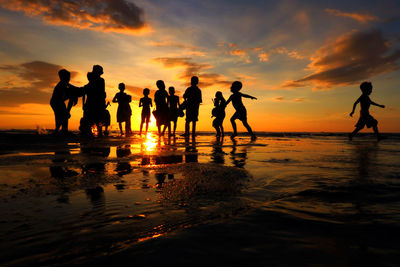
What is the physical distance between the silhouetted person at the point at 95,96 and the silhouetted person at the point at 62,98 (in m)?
0.80

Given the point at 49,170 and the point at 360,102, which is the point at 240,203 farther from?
the point at 360,102

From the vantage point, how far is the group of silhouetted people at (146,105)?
348 inches

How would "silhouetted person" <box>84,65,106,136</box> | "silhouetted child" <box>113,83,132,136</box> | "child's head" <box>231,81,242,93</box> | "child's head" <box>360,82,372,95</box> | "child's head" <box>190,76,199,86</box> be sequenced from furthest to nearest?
"silhouetted child" <box>113,83,132,136</box> < "child's head" <box>231,81,242,93</box> < "child's head" <box>190,76,199,86</box> < "child's head" <box>360,82,372,95</box> < "silhouetted person" <box>84,65,106,136</box>

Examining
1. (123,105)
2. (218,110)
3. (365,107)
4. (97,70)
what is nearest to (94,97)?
(97,70)

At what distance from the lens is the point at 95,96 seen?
9.83m

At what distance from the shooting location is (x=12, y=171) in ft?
9.54

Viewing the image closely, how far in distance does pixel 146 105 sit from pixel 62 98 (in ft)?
19.7

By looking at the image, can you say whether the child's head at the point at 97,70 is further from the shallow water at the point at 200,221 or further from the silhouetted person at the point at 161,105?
the shallow water at the point at 200,221

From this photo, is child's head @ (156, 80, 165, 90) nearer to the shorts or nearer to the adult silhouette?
the adult silhouette

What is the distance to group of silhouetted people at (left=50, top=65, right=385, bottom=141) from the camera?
348 inches

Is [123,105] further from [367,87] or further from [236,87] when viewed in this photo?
[367,87]

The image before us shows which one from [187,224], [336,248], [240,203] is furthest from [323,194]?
[187,224]

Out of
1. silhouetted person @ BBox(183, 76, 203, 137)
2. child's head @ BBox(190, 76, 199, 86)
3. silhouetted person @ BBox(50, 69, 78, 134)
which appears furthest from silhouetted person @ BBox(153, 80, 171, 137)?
silhouetted person @ BBox(50, 69, 78, 134)

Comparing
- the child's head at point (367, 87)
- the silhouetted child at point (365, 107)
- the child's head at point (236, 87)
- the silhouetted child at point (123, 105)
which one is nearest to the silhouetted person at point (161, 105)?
the silhouetted child at point (123, 105)
